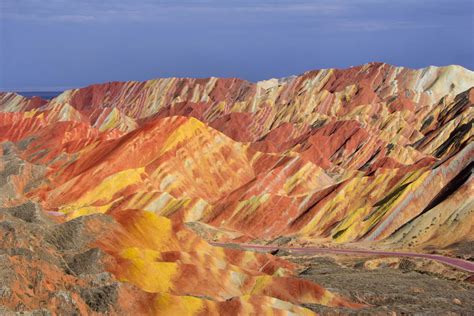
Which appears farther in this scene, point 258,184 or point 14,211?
point 258,184

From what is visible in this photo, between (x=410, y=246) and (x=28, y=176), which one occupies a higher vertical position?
(x=410, y=246)

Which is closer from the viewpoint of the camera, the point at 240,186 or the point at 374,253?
the point at 374,253

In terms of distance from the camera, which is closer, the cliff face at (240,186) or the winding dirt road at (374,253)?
the cliff face at (240,186)

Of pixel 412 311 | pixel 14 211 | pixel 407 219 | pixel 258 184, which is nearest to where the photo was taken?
pixel 412 311

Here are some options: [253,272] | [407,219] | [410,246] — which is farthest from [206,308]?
[407,219]

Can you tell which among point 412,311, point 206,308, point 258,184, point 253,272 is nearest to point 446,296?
point 412,311

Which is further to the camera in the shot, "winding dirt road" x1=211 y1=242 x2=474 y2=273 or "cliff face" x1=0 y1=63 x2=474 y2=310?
"winding dirt road" x1=211 y1=242 x2=474 y2=273

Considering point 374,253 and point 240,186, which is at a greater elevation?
point 374,253

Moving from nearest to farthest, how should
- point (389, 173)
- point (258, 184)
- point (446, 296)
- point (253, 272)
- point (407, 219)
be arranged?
point (446, 296)
point (253, 272)
point (407, 219)
point (389, 173)
point (258, 184)

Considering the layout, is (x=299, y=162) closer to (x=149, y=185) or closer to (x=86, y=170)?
(x=149, y=185)

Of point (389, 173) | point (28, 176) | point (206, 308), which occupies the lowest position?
point (28, 176)
